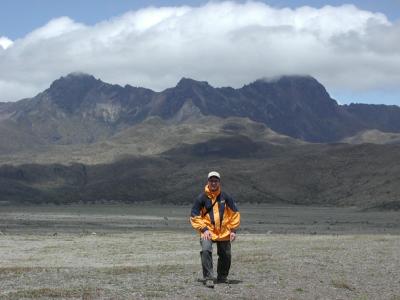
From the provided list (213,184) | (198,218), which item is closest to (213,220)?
(198,218)

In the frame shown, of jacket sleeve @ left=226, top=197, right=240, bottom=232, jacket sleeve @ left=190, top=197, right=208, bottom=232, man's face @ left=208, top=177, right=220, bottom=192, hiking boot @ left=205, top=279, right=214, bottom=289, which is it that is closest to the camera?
hiking boot @ left=205, top=279, right=214, bottom=289

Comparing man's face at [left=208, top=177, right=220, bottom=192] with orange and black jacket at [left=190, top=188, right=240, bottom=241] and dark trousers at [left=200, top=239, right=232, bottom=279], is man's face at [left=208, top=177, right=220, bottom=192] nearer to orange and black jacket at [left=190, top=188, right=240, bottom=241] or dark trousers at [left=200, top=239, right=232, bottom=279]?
orange and black jacket at [left=190, top=188, right=240, bottom=241]

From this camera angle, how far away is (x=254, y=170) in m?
181

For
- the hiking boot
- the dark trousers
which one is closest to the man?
the dark trousers

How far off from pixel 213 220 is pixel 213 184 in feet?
2.58

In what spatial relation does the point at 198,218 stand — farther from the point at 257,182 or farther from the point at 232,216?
the point at 257,182

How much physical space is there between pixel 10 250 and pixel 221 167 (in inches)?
6243

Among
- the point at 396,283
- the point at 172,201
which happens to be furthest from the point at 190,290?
the point at 172,201

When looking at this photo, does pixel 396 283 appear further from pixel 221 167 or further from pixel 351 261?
pixel 221 167

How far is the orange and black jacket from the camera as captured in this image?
1584 centimetres

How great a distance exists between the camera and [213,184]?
51.4ft

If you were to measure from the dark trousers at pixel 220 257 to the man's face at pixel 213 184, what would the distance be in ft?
3.60

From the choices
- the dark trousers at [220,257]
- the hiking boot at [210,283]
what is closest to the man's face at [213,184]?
the dark trousers at [220,257]

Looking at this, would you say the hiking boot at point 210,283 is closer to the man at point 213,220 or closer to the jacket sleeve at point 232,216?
the man at point 213,220
